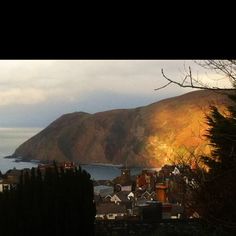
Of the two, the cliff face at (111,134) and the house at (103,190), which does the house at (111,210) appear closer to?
the house at (103,190)

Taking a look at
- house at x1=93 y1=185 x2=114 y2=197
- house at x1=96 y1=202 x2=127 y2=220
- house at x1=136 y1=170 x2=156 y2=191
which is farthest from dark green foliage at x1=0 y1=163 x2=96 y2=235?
house at x1=93 y1=185 x2=114 y2=197

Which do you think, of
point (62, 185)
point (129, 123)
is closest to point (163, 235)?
point (62, 185)

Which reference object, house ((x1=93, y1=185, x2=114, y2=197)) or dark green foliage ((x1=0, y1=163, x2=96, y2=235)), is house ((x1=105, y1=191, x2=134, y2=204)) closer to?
house ((x1=93, y1=185, x2=114, y2=197))

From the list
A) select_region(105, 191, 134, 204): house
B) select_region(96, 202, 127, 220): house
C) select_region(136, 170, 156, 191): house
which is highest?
select_region(136, 170, 156, 191): house

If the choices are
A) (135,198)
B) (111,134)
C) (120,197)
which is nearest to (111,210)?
(135,198)

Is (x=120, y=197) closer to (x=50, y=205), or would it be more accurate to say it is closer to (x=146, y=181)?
(x=146, y=181)

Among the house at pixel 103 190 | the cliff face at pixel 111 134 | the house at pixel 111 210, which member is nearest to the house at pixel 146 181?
the house at pixel 103 190
